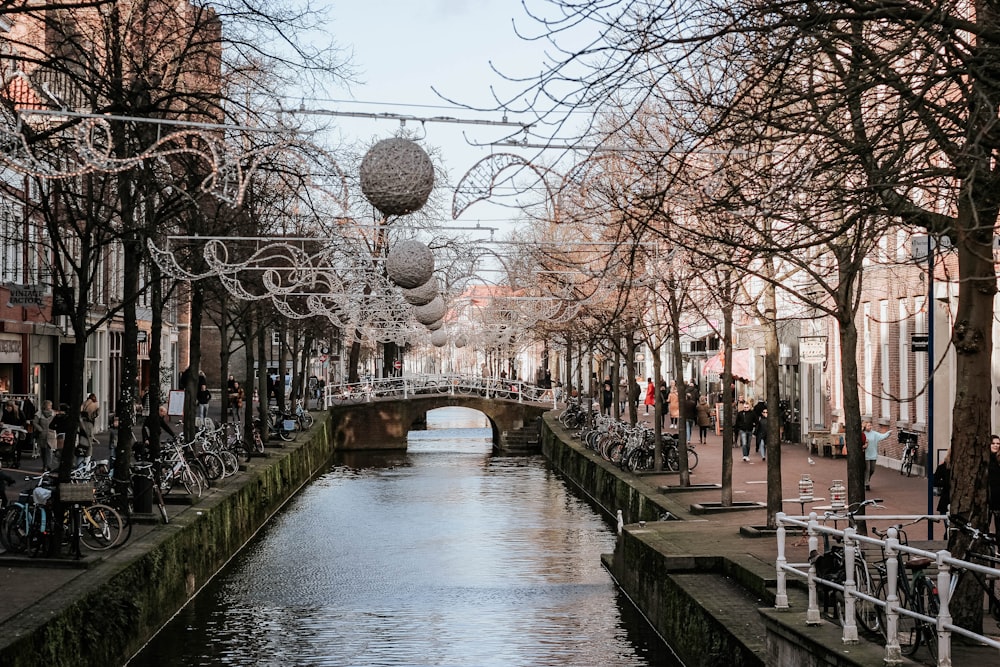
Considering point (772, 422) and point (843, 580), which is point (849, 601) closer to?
point (843, 580)

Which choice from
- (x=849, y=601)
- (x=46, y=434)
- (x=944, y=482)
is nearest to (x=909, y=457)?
(x=944, y=482)

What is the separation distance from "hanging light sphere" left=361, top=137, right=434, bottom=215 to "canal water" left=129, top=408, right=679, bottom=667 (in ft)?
18.9

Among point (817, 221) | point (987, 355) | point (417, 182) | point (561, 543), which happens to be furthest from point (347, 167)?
point (987, 355)

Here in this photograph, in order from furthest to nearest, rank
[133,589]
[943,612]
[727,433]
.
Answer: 1. [727,433]
2. [133,589]
3. [943,612]

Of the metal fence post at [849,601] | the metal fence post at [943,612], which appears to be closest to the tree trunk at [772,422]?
the metal fence post at [849,601]

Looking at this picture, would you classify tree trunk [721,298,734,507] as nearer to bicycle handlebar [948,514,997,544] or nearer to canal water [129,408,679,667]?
canal water [129,408,679,667]

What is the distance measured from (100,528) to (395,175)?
6.88m

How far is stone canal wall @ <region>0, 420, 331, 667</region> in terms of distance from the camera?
12773 mm

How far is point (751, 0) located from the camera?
10773 millimetres

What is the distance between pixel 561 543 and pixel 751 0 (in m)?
18.6

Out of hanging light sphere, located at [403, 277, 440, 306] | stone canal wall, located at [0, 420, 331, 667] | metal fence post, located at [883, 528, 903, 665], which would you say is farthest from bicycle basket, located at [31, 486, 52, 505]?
metal fence post, located at [883, 528, 903, 665]

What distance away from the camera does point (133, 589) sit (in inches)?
656

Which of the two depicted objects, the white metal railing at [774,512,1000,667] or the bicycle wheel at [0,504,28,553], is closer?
the white metal railing at [774,512,1000,667]

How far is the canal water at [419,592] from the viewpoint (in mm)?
17484
